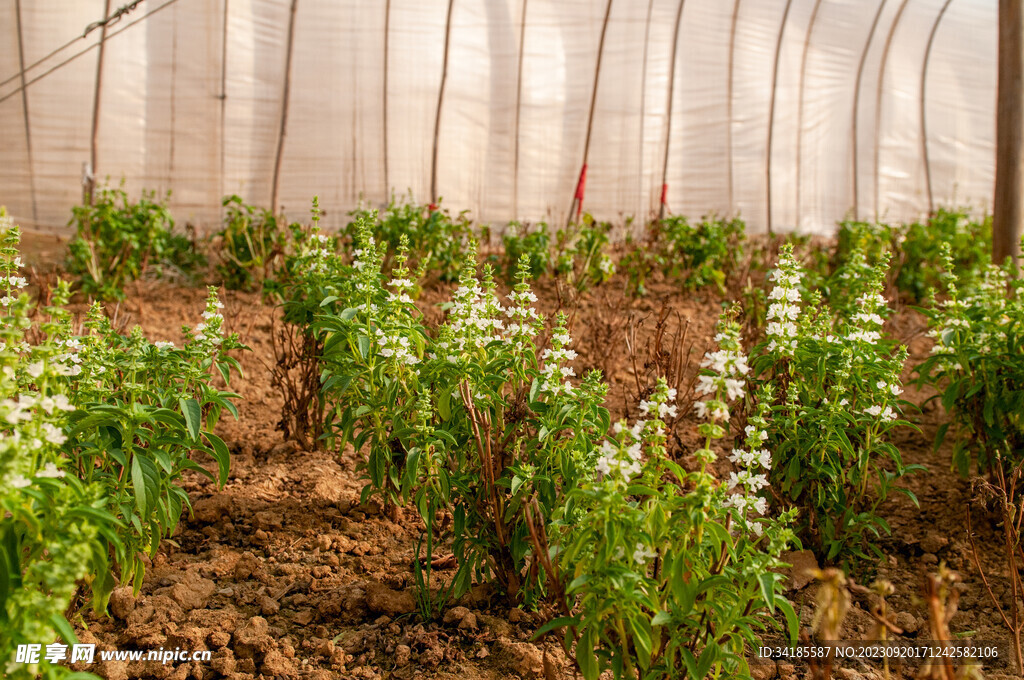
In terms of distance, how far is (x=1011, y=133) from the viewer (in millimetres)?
6070

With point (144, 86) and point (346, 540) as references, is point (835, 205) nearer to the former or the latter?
point (144, 86)

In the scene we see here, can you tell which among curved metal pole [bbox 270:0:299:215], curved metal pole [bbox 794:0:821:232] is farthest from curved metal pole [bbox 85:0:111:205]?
curved metal pole [bbox 794:0:821:232]

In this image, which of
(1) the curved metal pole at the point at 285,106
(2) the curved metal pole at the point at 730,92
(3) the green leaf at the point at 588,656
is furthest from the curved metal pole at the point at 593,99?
(3) the green leaf at the point at 588,656

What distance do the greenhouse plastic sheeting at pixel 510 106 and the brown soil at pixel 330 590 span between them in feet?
15.5

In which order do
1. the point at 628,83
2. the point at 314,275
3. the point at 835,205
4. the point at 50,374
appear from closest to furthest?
the point at 50,374 → the point at 314,275 → the point at 628,83 → the point at 835,205

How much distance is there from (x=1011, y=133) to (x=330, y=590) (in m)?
5.98

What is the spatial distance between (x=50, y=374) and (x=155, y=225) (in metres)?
4.82

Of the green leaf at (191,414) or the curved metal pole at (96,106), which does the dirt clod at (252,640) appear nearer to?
the green leaf at (191,414)

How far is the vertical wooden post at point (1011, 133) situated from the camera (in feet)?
19.8

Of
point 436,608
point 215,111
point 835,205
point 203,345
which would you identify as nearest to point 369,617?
point 436,608

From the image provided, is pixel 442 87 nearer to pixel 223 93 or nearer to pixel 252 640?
pixel 223 93

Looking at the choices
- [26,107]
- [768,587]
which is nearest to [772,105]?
[26,107]

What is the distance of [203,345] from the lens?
2.97m

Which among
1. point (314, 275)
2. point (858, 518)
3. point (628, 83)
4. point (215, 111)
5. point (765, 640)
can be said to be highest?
point (628, 83)
